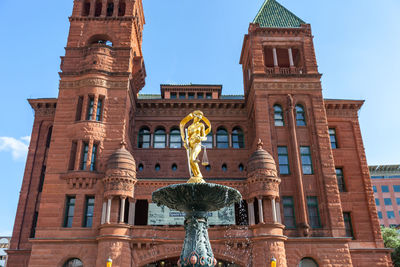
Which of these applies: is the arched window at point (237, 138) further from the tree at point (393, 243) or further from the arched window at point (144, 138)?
the tree at point (393, 243)

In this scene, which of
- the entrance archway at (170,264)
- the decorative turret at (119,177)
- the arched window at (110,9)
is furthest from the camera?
the arched window at (110,9)

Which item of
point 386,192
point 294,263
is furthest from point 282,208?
point 386,192

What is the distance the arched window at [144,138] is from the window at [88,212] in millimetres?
8326

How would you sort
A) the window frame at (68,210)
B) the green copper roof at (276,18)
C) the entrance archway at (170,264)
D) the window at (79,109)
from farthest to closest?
1. the green copper roof at (276,18)
2. the window at (79,109)
3. the entrance archway at (170,264)
4. the window frame at (68,210)

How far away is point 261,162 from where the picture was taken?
26047mm

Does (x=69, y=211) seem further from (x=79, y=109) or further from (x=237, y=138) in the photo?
(x=237, y=138)

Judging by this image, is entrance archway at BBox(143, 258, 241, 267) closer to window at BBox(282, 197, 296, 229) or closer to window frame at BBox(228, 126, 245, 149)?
window at BBox(282, 197, 296, 229)

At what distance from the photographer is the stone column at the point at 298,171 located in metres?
26.2

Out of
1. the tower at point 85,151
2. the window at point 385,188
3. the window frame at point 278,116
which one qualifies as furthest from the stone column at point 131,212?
the window at point 385,188

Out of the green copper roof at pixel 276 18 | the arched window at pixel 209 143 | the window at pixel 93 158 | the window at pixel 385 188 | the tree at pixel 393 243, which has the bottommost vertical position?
the tree at pixel 393 243

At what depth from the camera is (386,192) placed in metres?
80.4

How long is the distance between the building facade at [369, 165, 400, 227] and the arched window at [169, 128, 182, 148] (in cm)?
6243

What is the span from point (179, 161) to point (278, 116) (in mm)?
9605

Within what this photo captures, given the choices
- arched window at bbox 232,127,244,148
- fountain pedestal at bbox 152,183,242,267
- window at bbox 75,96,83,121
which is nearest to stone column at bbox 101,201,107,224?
window at bbox 75,96,83,121
